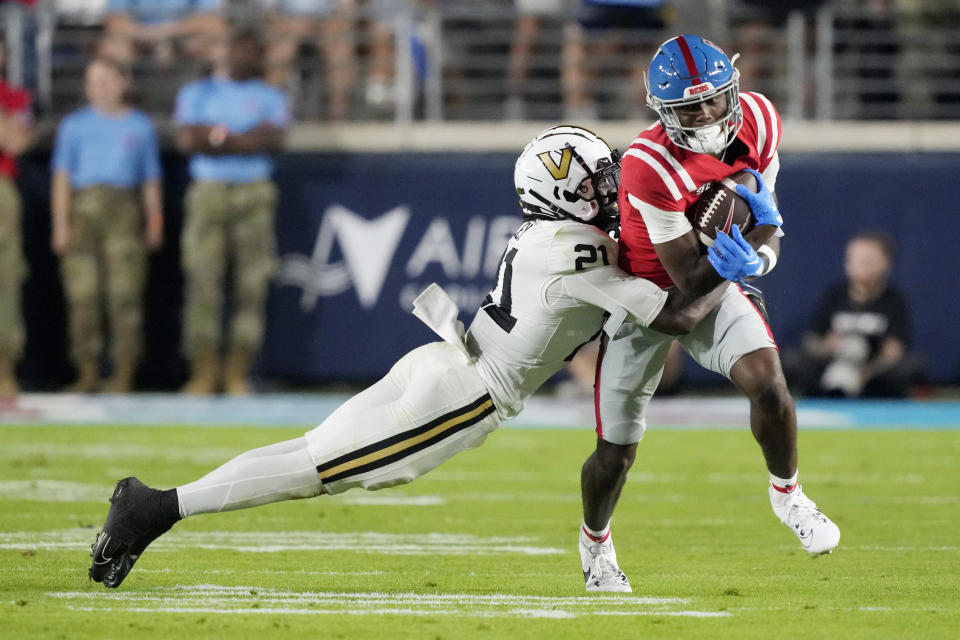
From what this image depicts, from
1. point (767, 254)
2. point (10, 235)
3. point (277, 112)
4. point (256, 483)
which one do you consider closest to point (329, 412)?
point (277, 112)

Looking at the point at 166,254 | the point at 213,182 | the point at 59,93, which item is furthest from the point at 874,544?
the point at 59,93

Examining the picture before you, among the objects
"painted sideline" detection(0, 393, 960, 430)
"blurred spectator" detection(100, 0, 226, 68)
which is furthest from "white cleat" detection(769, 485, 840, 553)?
"blurred spectator" detection(100, 0, 226, 68)

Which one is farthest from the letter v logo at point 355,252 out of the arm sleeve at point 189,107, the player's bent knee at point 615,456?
the player's bent knee at point 615,456

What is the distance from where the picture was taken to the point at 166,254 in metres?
11.3

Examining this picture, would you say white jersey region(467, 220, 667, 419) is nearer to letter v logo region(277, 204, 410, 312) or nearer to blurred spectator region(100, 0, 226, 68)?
letter v logo region(277, 204, 410, 312)

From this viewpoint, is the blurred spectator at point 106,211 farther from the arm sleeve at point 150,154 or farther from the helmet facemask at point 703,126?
the helmet facemask at point 703,126

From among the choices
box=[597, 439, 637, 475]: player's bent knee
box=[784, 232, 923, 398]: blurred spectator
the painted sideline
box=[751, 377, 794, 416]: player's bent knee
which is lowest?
the painted sideline

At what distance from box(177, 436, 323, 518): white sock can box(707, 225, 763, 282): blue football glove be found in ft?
4.21

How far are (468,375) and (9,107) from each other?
22.2 feet

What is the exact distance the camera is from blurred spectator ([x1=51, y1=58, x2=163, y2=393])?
1055cm

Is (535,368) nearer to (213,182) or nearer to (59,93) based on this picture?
(213,182)

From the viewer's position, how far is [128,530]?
4.43 metres

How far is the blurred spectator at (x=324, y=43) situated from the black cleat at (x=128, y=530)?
724 cm

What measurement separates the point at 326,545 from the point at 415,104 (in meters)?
6.50
